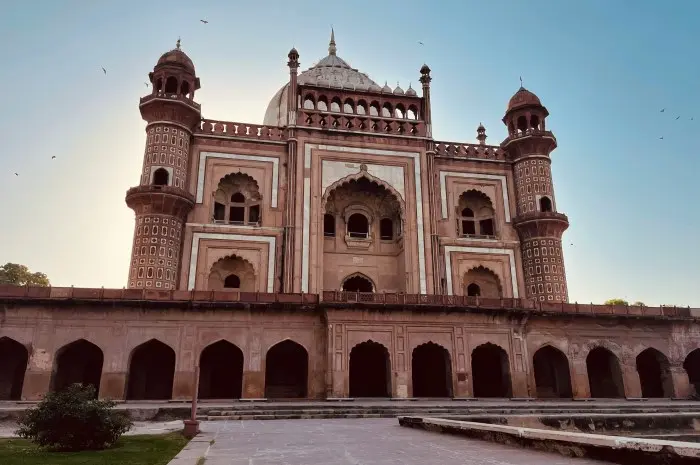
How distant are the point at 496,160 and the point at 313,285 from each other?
1109 cm

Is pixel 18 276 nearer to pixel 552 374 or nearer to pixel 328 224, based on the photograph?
pixel 328 224

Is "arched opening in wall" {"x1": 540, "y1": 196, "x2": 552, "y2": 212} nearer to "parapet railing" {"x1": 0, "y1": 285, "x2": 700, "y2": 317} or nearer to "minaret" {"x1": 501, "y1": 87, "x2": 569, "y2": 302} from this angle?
"minaret" {"x1": 501, "y1": 87, "x2": 569, "y2": 302}

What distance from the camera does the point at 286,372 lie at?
1906 cm

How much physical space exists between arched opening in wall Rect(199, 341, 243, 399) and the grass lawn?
35.0 feet

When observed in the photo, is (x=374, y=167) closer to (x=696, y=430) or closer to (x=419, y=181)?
(x=419, y=181)

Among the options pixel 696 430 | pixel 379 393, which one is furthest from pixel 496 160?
pixel 696 430

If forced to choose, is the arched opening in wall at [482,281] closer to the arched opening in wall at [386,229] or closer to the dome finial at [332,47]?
the arched opening in wall at [386,229]

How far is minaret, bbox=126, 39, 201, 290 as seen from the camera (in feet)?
65.8

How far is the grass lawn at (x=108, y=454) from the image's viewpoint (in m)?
5.61

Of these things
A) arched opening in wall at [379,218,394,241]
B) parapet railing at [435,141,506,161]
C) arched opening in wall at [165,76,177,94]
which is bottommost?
arched opening in wall at [379,218,394,241]

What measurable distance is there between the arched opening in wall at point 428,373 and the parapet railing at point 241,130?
11103 mm

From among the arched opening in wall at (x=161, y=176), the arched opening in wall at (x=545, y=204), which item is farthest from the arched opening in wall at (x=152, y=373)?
the arched opening in wall at (x=545, y=204)

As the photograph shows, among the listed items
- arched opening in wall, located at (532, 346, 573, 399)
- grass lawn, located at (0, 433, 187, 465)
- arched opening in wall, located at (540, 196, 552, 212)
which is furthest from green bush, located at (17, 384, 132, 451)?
arched opening in wall, located at (540, 196, 552, 212)

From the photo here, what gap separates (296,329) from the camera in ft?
56.5
